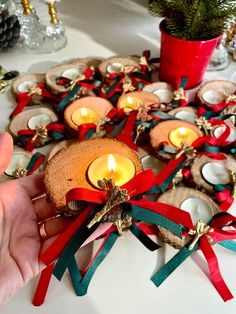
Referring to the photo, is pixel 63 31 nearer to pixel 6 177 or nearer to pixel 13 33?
pixel 13 33

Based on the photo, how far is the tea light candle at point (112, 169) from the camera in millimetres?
491

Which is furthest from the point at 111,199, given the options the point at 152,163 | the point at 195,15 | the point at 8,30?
the point at 8,30

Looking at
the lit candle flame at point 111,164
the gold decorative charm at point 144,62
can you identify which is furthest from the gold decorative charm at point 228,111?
the lit candle flame at point 111,164

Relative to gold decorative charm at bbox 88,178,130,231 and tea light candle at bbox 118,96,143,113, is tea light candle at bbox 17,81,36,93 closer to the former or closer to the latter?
tea light candle at bbox 118,96,143,113

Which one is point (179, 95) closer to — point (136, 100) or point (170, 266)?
point (136, 100)

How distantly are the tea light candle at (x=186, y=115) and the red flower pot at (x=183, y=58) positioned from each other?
9 centimetres

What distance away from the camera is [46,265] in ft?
1.54

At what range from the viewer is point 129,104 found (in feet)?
2.36

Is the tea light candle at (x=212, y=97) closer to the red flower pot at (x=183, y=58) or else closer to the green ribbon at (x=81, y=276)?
the red flower pot at (x=183, y=58)

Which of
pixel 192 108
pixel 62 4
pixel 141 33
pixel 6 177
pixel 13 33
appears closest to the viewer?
pixel 6 177

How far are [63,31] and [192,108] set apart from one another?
49cm

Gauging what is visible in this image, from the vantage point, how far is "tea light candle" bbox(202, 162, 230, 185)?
1.93ft

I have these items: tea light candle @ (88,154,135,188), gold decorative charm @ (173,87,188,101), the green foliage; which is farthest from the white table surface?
the green foliage

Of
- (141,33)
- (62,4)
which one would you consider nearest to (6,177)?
(141,33)
